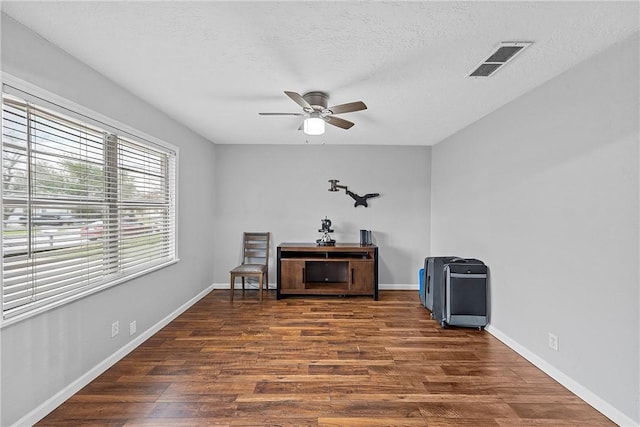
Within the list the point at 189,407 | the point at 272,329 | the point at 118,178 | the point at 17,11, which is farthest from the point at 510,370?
the point at 17,11

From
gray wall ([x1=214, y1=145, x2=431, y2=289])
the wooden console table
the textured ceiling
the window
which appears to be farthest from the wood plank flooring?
the textured ceiling

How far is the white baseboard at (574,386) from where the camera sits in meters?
2.01

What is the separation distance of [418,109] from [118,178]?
2.97m

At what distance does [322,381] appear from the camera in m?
2.47

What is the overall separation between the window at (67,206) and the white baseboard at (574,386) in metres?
3.63

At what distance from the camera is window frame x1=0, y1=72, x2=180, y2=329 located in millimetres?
1828

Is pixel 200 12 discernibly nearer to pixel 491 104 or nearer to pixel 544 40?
pixel 544 40

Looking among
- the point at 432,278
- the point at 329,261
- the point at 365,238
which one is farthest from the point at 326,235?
the point at 432,278

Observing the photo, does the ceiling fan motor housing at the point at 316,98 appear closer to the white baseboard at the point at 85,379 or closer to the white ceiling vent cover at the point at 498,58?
the white ceiling vent cover at the point at 498,58

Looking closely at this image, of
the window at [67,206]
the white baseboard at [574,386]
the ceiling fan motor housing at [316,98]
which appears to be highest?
the ceiling fan motor housing at [316,98]

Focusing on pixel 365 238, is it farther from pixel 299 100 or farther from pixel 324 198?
pixel 299 100

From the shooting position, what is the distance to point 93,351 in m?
2.48

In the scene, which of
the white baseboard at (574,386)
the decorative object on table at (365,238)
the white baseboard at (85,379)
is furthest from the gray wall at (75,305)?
the white baseboard at (574,386)

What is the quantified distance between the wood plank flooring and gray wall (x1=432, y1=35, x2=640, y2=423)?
0.35 m
